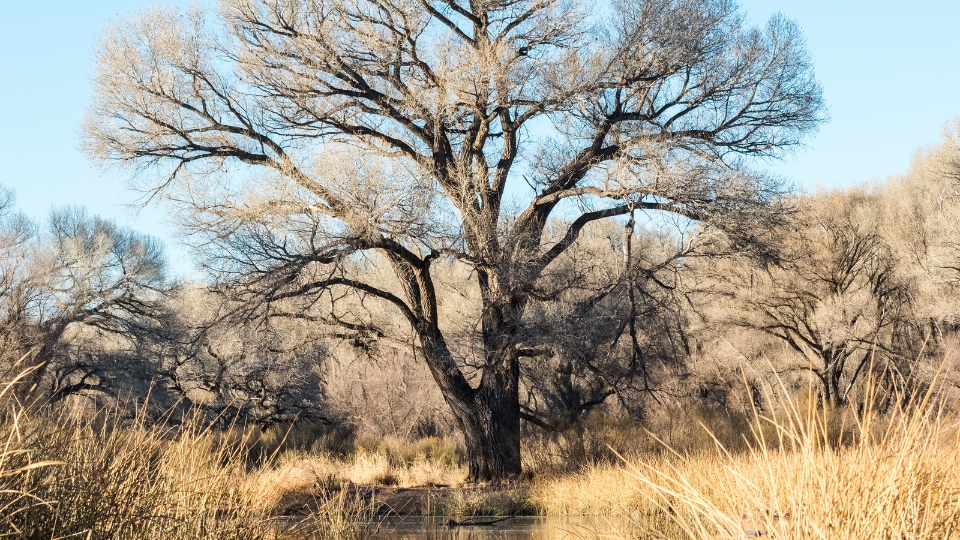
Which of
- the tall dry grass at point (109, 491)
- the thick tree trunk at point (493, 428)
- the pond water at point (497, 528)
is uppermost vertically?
the thick tree trunk at point (493, 428)

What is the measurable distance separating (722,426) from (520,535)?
8.51 meters

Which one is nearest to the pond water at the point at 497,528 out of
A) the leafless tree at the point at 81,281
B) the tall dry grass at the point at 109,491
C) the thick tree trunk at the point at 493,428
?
the thick tree trunk at the point at 493,428

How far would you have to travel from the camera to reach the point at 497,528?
1387 cm

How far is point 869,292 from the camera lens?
28906 mm

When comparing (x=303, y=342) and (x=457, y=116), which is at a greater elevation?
(x=457, y=116)

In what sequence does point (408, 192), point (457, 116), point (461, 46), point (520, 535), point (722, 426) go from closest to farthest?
point (520, 535) → point (408, 192) → point (461, 46) → point (457, 116) → point (722, 426)

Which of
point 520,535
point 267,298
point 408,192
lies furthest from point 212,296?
point 520,535

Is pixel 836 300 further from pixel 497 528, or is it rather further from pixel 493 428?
pixel 497 528

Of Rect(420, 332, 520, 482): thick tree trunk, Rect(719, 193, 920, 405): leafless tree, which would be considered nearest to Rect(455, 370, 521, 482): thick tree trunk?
Rect(420, 332, 520, 482): thick tree trunk

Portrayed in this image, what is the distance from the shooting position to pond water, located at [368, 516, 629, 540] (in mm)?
11656

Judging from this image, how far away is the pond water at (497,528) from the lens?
11656mm

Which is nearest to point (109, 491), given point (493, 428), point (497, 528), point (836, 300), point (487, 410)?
point (497, 528)

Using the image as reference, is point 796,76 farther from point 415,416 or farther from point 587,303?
point 415,416

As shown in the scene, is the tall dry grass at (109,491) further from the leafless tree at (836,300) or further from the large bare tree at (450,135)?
the leafless tree at (836,300)
